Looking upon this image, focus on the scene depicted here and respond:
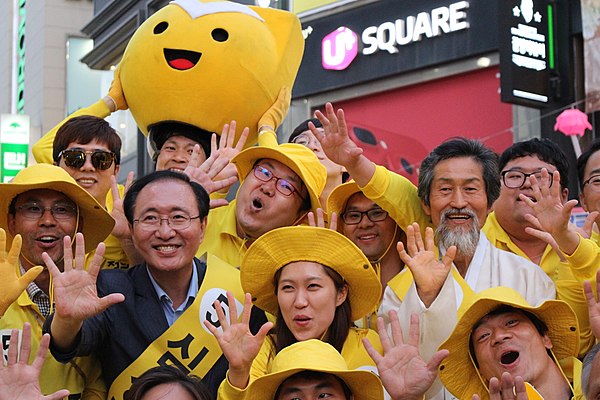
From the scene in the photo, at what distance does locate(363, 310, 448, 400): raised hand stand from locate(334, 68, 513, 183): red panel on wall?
27.4 feet

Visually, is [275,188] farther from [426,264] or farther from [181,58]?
[181,58]

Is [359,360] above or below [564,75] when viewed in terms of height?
below

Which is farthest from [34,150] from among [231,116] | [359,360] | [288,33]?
[359,360]

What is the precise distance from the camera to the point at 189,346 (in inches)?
164

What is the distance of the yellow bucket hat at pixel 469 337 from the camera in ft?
12.4

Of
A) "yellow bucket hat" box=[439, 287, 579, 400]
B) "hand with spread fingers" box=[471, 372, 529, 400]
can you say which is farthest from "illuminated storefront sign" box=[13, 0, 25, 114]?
"hand with spread fingers" box=[471, 372, 529, 400]

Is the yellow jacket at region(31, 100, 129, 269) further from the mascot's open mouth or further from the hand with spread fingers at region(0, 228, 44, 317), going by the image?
the hand with spread fingers at region(0, 228, 44, 317)

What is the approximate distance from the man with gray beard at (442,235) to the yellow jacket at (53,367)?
1298mm

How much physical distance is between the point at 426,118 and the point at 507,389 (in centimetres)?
965

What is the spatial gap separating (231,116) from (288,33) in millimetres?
670

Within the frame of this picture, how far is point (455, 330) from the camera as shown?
380cm

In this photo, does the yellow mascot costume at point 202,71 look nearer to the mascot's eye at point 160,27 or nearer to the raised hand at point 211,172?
the mascot's eye at point 160,27

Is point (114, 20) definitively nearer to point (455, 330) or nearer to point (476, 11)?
point (476, 11)

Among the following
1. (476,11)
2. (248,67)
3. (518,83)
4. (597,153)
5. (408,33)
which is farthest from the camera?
(408,33)
